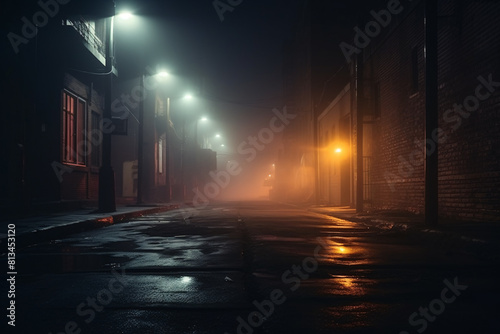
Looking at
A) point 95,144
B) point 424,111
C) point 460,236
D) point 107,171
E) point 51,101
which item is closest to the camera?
point 460,236

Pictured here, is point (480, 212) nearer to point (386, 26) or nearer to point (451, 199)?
point (451, 199)

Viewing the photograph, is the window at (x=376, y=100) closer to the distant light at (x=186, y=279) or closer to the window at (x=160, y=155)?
the distant light at (x=186, y=279)

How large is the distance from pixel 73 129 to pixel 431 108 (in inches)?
554

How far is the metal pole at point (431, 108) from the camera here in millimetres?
9344

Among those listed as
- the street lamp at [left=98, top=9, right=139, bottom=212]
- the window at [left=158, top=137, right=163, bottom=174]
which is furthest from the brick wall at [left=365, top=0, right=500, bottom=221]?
the window at [left=158, top=137, right=163, bottom=174]

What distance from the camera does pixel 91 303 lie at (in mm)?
3674

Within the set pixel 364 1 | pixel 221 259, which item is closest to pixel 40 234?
pixel 221 259

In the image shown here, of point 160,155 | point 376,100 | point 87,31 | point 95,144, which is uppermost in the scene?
point 87,31

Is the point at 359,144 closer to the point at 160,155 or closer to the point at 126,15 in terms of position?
the point at 126,15

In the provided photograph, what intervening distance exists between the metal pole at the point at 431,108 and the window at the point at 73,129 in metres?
12.7

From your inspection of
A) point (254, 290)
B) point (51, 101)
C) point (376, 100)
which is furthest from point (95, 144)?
point (254, 290)

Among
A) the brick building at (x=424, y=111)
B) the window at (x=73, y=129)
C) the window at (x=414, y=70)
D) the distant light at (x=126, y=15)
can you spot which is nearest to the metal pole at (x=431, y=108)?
the brick building at (x=424, y=111)

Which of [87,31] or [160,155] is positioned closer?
[87,31]

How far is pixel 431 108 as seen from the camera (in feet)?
30.9
